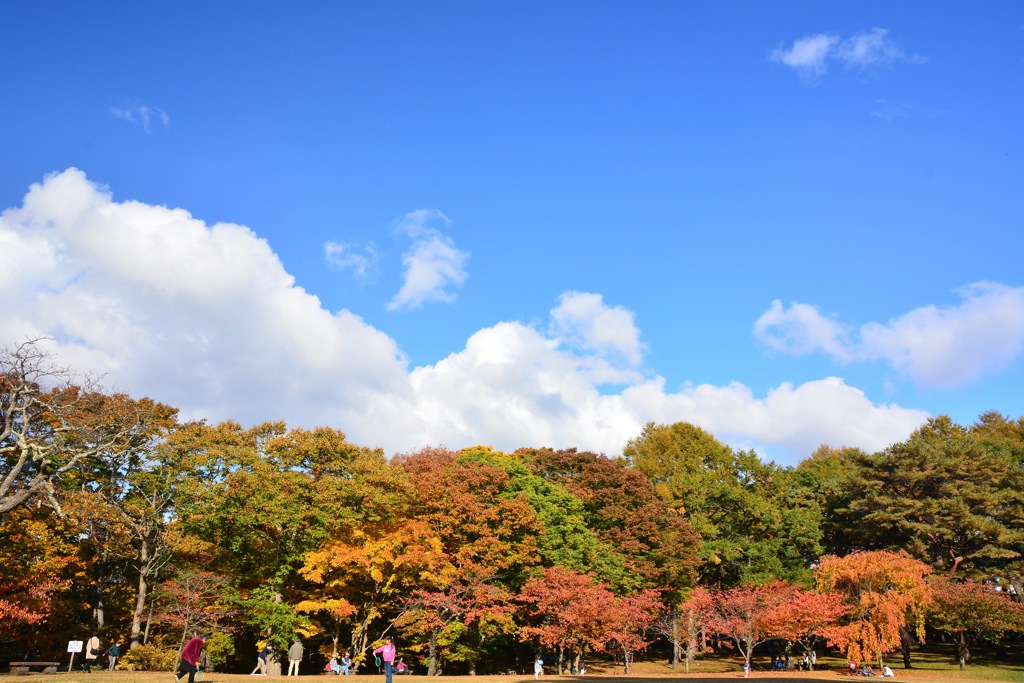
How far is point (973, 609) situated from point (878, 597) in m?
5.32

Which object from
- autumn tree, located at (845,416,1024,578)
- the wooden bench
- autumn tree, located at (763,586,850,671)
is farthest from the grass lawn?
the wooden bench

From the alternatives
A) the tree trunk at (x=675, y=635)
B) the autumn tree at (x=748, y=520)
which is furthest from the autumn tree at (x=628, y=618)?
the autumn tree at (x=748, y=520)

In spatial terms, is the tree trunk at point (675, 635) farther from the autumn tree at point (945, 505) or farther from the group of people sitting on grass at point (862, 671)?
the autumn tree at point (945, 505)

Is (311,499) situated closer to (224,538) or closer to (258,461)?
(258,461)

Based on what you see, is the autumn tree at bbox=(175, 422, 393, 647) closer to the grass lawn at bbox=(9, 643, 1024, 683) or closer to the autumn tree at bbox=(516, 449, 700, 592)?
the grass lawn at bbox=(9, 643, 1024, 683)

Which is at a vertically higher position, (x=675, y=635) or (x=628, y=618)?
(x=628, y=618)

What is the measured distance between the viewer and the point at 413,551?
89.1ft

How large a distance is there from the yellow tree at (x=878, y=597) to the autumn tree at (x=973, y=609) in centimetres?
100

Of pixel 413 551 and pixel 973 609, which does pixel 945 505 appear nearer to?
pixel 973 609

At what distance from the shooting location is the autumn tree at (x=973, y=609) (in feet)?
107

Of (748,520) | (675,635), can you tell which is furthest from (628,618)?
(748,520)

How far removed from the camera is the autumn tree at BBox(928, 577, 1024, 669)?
32.8 m

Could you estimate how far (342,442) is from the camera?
2912 centimetres

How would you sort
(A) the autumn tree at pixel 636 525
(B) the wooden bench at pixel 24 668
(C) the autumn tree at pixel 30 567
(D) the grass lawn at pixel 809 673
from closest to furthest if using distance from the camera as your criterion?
(B) the wooden bench at pixel 24 668 → (C) the autumn tree at pixel 30 567 → (D) the grass lawn at pixel 809 673 → (A) the autumn tree at pixel 636 525
